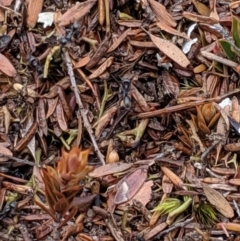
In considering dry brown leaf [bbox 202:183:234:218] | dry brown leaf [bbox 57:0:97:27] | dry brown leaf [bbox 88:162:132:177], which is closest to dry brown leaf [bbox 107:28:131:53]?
dry brown leaf [bbox 57:0:97:27]

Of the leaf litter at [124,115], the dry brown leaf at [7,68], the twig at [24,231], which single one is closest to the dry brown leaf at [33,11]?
the leaf litter at [124,115]

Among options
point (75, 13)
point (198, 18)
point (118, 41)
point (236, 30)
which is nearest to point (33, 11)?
point (75, 13)

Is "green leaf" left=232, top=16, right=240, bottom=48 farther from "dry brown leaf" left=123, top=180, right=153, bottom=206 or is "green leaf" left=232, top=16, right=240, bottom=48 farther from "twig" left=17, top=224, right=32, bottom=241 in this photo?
"twig" left=17, top=224, right=32, bottom=241

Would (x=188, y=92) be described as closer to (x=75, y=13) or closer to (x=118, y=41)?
(x=118, y=41)

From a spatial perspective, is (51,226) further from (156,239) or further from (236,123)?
(236,123)

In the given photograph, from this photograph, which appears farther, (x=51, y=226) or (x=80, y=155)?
(x=51, y=226)

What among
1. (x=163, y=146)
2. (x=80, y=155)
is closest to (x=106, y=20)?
(x=163, y=146)
